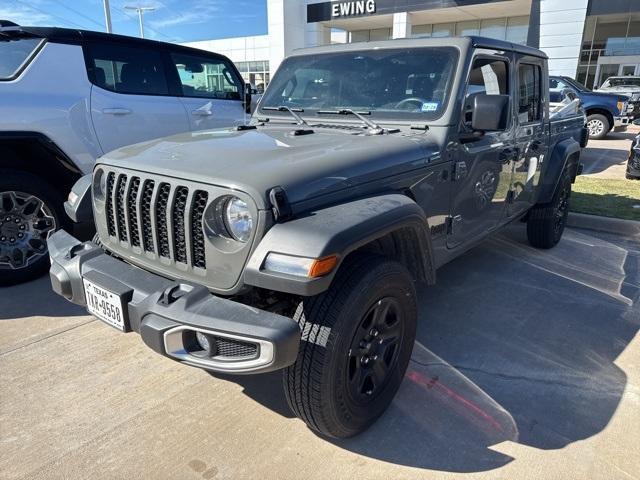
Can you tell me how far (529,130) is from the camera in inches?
164

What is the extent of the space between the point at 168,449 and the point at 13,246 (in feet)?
8.44

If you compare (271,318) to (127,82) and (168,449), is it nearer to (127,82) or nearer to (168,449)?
(168,449)

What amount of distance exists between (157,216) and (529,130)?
3.30 meters

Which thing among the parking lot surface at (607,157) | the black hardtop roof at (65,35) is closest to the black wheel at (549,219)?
the black hardtop roof at (65,35)

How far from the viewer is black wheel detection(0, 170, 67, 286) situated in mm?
3809

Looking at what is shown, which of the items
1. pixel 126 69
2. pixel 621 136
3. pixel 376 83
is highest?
pixel 126 69

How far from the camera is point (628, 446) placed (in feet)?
7.81

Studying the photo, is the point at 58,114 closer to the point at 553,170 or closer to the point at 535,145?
the point at 535,145

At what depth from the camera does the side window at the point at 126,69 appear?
4.47 m

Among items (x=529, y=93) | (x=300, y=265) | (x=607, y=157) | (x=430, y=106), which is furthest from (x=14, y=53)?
(x=607, y=157)

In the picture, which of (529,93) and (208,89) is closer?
(529,93)

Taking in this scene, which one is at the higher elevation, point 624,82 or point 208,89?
point 624,82

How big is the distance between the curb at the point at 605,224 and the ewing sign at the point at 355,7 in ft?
64.6

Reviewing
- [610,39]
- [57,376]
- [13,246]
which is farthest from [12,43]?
[610,39]
